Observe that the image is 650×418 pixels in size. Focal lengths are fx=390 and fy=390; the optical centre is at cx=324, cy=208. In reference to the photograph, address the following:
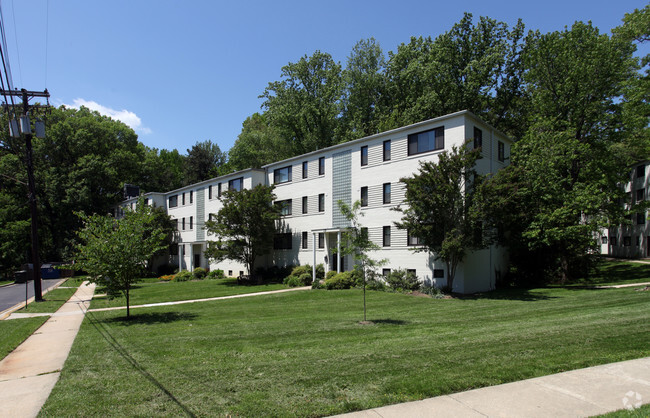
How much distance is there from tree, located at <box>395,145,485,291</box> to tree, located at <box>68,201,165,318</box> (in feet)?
38.8

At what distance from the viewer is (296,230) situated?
30.3 m

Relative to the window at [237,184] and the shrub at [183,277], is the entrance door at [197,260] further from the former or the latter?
the window at [237,184]

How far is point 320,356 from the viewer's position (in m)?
7.42

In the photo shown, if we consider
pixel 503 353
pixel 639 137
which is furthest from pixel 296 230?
pixel 639 137

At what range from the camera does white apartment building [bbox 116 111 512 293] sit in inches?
834

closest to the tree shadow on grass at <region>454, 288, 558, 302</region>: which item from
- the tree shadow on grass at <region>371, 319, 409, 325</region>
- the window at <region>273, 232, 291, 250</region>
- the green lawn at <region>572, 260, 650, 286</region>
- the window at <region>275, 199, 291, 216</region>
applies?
the green lawn at <region>572, 260, 650, 286</region>

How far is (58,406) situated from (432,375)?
537 cm

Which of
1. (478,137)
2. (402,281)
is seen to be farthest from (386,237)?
(478,137)

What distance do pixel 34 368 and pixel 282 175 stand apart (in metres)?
25.4

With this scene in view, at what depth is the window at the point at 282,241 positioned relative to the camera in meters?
30.9

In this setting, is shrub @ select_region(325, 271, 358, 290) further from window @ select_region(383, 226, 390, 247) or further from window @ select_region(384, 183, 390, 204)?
window @ select_region(384, 183, 390, 204)

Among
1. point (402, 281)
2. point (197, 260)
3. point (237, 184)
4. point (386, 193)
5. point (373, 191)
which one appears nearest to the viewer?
point (402, 281)

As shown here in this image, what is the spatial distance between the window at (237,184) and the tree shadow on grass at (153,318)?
1949cm

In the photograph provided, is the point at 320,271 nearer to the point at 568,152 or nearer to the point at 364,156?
the point at 364,156
